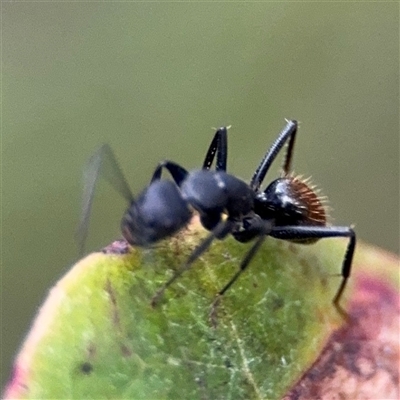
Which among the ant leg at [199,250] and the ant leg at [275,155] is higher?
the ant leg at [275,155]

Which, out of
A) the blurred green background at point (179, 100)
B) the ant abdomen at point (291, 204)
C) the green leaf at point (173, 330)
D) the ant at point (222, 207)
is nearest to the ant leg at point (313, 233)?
the ant at point (222, 207)

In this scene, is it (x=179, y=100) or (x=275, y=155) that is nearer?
(x=275, y=155)

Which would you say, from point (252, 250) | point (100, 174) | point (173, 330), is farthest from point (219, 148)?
point (173, 330)

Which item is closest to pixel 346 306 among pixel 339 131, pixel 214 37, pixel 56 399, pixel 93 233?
pixel 56 399

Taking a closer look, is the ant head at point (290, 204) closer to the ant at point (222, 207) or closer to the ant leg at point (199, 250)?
the ant at point (222, 207)

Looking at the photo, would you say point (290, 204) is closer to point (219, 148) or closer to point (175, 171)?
point (219, 148)

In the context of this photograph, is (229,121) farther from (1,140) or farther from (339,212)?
(1,140)
